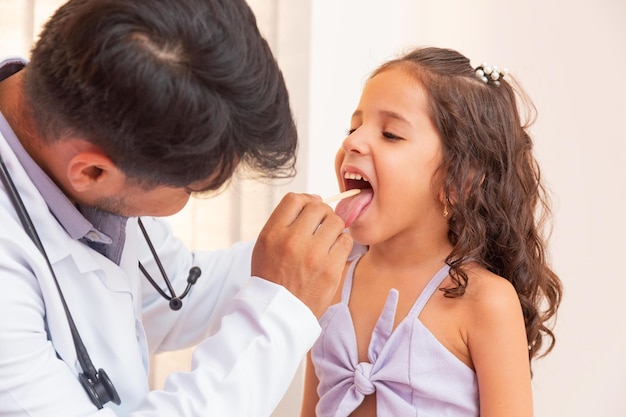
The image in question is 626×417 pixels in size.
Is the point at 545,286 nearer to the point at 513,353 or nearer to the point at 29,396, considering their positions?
the point at 513,353

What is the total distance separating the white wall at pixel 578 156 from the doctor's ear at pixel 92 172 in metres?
1.12

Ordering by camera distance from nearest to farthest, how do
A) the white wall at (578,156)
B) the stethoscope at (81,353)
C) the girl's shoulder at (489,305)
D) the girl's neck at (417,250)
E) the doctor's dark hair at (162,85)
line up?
the doctor's dark hair at (162,85)
the stethoscope at (81,353)
the girl's shoulder at (489,305)
the girl's neck at (417,250)
the white wall at (578,156)

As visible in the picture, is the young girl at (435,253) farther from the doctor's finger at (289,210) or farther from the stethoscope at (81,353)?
the stethoscope at (81,353)

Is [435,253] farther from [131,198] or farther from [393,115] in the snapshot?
[131,198]

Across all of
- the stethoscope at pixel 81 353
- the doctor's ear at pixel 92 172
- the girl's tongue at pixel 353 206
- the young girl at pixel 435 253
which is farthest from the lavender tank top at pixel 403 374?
the doctor's ear at pixel 92 172

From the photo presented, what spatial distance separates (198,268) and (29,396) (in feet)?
1.47

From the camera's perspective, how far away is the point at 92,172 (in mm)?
921

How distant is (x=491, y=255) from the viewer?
1285 mm

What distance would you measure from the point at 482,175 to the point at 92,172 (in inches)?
24.5

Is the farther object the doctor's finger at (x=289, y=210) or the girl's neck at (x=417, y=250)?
the girl's neck at (x=417, y=250)

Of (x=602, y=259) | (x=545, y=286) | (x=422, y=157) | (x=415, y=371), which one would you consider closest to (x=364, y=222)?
(x=422, y=157)

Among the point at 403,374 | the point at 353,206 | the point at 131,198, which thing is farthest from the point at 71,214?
the point at 403,374

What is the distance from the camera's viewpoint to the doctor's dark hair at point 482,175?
1.22 metres

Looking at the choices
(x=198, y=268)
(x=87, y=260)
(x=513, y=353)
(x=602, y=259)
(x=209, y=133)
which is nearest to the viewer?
(x=209, y=133)
